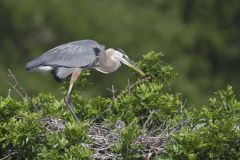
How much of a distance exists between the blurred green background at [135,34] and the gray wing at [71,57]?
1419 centimetres

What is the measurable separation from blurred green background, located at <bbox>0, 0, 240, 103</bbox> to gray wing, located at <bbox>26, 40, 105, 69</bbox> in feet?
46.6

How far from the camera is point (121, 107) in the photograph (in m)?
9.59

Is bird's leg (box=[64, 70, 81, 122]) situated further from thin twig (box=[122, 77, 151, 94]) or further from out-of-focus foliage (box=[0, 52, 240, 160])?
thin twig (box=[122, 77, 151, 94])

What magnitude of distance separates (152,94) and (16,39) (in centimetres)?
1957

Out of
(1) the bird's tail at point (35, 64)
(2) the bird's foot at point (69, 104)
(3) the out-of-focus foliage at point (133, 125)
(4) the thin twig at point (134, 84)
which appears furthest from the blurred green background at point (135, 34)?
(3) the out-of-focus foliage at point (133, 125)

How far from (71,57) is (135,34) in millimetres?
18104

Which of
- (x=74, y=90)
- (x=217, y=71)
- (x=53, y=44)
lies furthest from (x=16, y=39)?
(x=74, y=90)

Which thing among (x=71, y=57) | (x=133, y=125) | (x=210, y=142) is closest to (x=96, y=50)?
(x=71, y=57)

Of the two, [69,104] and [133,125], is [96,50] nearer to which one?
[69,104]

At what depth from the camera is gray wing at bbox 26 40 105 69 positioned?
10.9m

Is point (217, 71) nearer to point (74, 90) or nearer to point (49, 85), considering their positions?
point (49, 85)

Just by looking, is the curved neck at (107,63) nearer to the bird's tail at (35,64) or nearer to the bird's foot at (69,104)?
the bird's tail at (35,64)

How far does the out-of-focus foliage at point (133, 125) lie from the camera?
8.15 m

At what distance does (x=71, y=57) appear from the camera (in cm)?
1101
